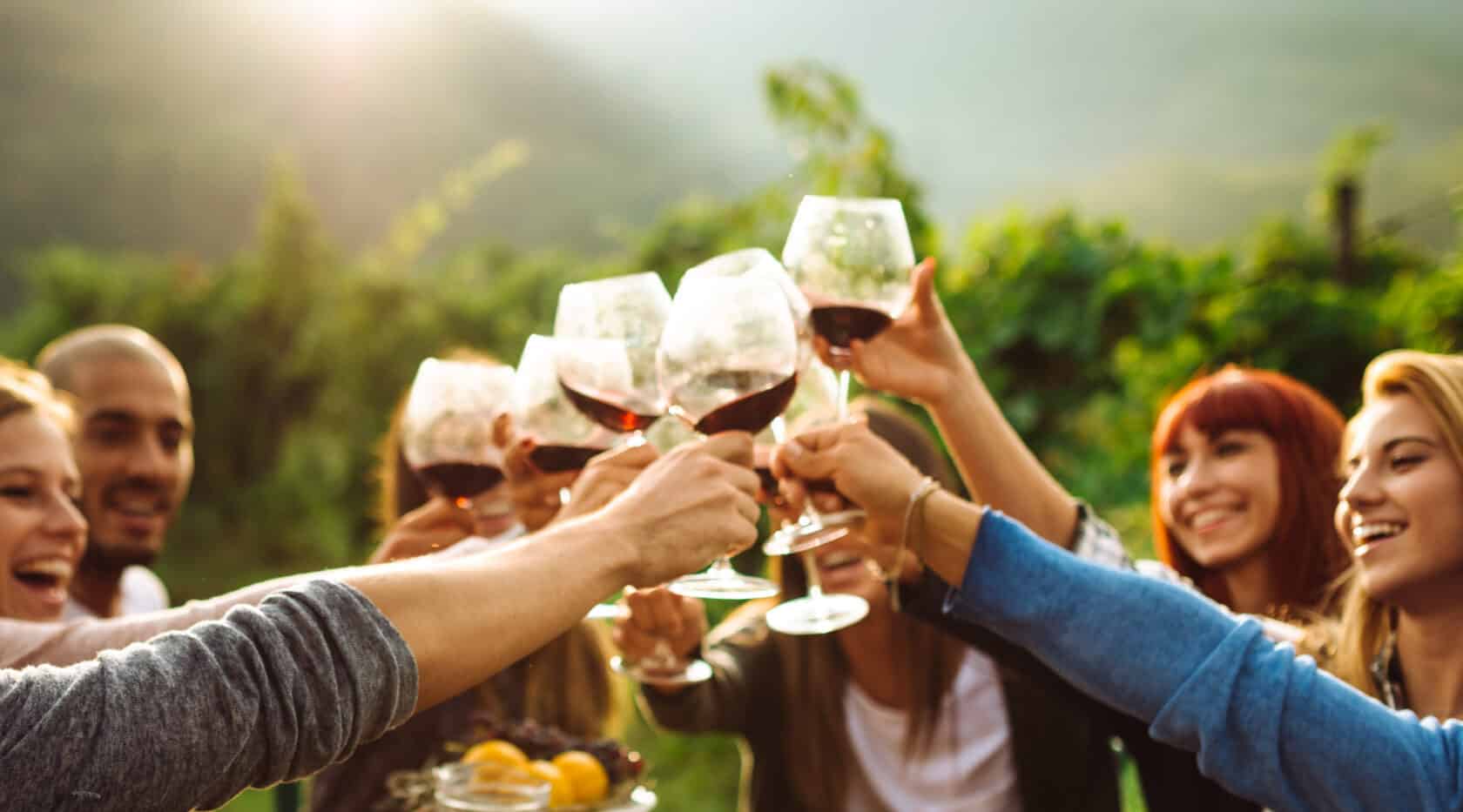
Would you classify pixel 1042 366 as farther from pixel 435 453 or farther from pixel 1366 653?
pixel 435 453

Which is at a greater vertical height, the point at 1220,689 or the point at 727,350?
the point at 727,350

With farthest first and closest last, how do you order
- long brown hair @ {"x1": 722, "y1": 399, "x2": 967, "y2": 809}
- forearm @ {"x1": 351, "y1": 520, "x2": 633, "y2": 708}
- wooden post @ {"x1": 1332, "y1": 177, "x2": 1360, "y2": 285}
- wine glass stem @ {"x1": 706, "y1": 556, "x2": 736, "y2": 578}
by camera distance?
wooden post @ {"x1": 1332, "y1": 177, "x2": 1360, "y2": 285}, long brown hair @ {"x1": 722, "y1": 399, "x2": 967, "y2": 809}, wine glass stem @ {"x1": 706, "y1": 556, "x2": 736, "y2": 578}, forearm @ {"x1": 351, "y1": 520, "x2": 633, "y2": 708}

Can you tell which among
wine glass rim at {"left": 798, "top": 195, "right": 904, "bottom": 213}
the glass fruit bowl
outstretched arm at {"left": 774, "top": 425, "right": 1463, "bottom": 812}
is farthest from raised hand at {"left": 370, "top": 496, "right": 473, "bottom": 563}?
outstretched arm at {"left": 774, "top": 425, "right": 1463, "bottom": 812}

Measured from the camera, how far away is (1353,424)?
2465 millimetres

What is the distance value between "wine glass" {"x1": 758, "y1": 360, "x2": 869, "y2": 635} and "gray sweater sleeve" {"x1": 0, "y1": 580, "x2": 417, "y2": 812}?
2.30ft

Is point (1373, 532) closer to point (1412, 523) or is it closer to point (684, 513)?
point (1412, 523)

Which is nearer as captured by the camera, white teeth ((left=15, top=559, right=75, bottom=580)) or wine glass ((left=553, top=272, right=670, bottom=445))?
wine glass ((left=553, top=272, right=670, bottom=445))

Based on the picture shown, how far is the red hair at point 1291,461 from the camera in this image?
123 inches

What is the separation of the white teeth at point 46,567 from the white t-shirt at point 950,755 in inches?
74.3

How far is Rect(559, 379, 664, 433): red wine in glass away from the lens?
6.16ft

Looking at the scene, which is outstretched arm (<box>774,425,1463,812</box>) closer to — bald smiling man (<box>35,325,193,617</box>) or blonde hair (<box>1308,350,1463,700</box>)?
blonde hair (<box>1308,350,1463,700</box>)

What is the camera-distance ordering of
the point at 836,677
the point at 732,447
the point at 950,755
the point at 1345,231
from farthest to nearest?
the point at 1345,231, the point at 836,677, the point at 950,755, the point at 732,447

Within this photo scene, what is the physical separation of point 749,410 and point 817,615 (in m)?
0.47

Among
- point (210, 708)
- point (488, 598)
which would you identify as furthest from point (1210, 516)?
point (210, 708)
